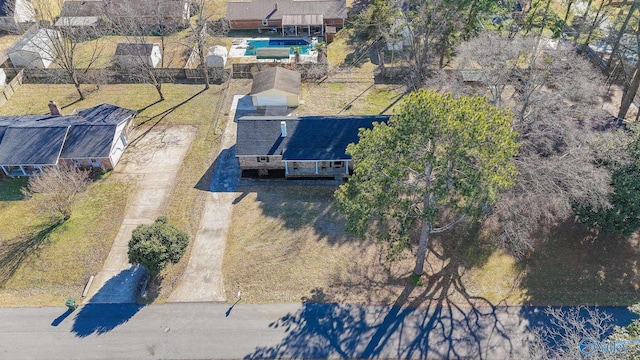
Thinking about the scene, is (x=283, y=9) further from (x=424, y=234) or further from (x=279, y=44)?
(x=424, y=234)

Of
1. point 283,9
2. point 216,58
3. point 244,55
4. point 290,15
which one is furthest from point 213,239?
point 283,9

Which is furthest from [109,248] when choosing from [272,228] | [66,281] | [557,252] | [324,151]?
[557,252]

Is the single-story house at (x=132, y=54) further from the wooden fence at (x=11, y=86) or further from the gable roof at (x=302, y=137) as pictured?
the gable roof at (x=302, y=137)

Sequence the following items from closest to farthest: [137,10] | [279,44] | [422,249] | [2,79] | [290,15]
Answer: [422,249] → [2,79] → [279,44] → [137,10] → [290,15]

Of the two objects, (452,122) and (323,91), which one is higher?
(452,122)

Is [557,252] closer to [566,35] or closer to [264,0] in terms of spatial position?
[566,35]

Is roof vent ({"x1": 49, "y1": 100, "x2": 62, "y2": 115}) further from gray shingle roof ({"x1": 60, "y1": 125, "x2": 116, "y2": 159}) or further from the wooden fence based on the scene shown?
the wooden fence
